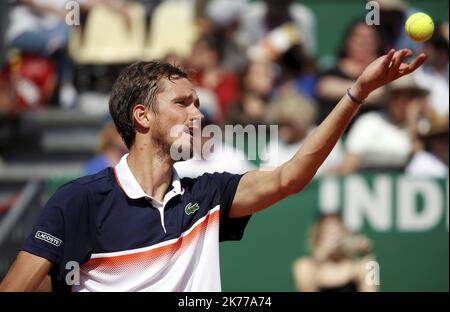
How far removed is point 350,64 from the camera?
931cm

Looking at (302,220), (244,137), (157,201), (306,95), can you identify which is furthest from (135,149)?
(306,95)

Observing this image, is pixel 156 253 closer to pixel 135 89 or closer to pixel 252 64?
pixel 135 89

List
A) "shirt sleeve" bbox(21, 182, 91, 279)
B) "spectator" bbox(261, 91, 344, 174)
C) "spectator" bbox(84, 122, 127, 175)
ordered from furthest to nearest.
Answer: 1. "spectator" bbox(261, 91, 344, 174)
2. "spectator" bbox(84, 122, 127, 175)
3. "shirt sleeve" bbox(21, 182, 91, 279)

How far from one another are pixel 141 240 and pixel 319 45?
6.78 m

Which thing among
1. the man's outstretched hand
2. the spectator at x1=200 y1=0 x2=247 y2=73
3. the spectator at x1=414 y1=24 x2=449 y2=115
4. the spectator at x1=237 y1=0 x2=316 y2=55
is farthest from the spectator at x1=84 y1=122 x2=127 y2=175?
the man's outstretched hand

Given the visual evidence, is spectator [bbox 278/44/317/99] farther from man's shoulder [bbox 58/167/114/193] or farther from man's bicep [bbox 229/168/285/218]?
man's shoulder [bbox 58/167/114/193]

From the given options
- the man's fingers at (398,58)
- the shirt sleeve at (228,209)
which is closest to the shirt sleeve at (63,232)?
the shirt sleeve at (228,209)

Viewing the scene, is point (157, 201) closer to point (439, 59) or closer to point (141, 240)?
point (141, 240)

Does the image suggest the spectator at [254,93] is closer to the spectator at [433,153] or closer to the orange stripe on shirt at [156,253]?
the spectator at [433,153]

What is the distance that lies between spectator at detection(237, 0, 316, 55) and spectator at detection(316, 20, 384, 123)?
62 cm

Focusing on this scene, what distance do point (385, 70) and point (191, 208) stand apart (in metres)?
1.03

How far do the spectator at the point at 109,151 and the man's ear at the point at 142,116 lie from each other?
4.04m

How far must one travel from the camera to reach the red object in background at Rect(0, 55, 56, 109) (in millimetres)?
9820

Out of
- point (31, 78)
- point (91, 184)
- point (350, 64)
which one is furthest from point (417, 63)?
point (31, 78)
